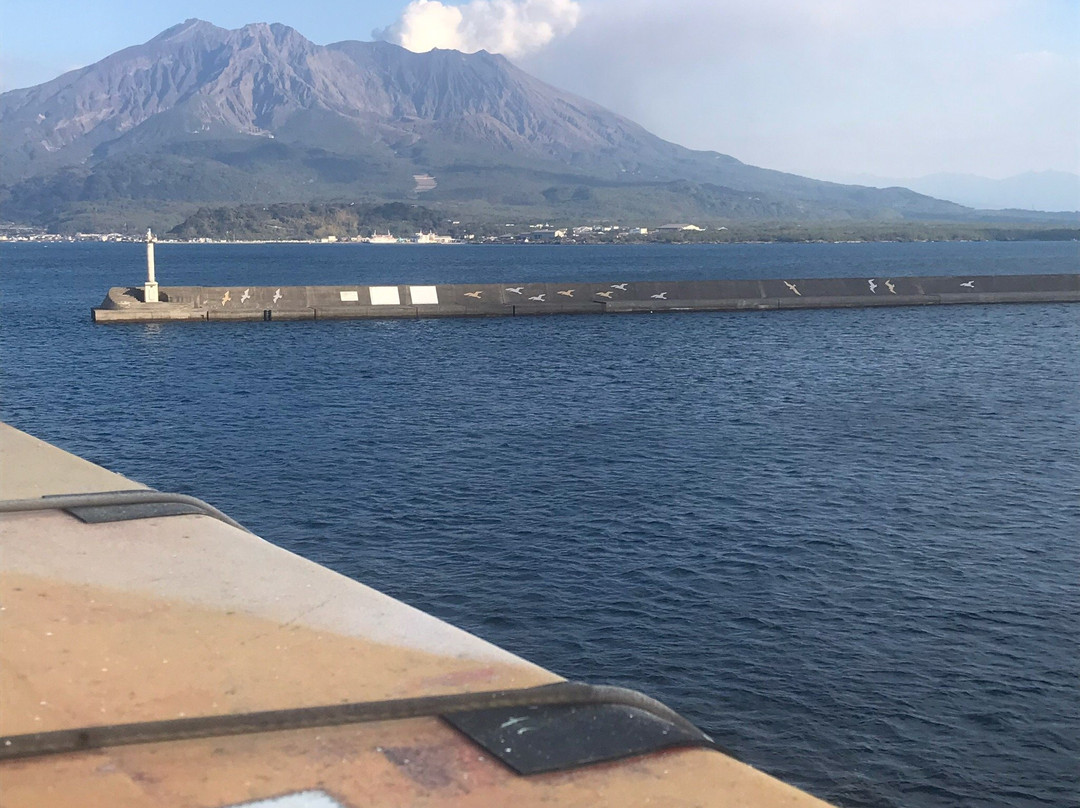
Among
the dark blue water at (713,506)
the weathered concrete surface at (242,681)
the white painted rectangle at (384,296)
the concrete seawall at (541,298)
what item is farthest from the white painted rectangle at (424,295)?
the weathered concrete surface at (242,681)

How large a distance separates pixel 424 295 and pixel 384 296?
2837 mm

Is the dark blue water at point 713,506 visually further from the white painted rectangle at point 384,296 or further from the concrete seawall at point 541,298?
the white painted rectangle at point 384,296

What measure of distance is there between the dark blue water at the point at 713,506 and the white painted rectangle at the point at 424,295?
1653cm

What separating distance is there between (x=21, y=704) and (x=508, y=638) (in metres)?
11.1

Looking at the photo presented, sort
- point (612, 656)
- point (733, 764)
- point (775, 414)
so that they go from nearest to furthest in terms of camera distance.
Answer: point (733, 764) < point (612, 656) < point (775, 414)

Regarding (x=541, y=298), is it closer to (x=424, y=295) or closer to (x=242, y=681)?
(x=424, y=295)

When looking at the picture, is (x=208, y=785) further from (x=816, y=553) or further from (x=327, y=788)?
(x=816, y=553)

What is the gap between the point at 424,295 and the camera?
79062 mm

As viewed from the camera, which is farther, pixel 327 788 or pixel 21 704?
pixel 21 704

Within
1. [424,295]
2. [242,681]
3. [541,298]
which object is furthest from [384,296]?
[242,681]

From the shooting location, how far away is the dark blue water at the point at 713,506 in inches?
627

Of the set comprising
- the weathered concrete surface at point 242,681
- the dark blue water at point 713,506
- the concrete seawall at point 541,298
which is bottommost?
the dark blue water at point 713,506

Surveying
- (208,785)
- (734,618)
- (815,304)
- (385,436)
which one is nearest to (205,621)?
(208,785)

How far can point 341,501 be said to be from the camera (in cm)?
2709
